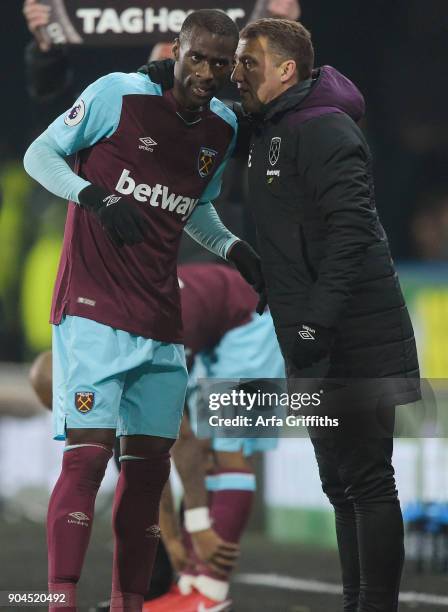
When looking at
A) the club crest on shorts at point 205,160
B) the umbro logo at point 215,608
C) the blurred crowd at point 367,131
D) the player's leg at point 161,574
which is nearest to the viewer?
the club crest on shorts at point 205,160

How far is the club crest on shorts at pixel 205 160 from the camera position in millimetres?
3098

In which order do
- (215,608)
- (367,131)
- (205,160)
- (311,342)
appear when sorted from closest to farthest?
(311,342), (205,160), (215,608), (367,131)

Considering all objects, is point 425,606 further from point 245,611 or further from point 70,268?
point 70,268

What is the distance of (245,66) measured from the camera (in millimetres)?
2986

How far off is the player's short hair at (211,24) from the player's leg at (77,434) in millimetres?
724

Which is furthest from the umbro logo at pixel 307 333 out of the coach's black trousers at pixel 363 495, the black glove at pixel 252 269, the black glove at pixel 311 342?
the black glove at pixel 252 269

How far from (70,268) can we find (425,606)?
5.25 ft

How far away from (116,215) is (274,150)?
0.41 meters

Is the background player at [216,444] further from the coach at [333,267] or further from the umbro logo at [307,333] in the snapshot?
the umbro logo at [307,333]

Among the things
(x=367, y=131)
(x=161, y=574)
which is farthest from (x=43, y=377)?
(x=367, y=131)

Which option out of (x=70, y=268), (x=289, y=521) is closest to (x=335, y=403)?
(x=70, y=268)

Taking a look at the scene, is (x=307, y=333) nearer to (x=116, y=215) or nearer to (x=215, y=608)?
(x=116, y=215)

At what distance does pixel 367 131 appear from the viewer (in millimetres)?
7188

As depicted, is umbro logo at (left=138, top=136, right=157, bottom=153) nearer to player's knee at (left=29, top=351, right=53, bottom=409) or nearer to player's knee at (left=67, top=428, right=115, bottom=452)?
player's knee at (left=67, top=428, right=115, bottom=452)
